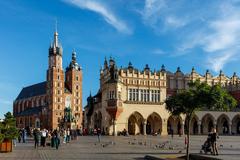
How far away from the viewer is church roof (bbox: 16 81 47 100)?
14921 cm

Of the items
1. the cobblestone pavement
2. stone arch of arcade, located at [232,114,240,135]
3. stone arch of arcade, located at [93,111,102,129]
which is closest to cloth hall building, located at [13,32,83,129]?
stone arch of arcade, located at [93,111,102,129]

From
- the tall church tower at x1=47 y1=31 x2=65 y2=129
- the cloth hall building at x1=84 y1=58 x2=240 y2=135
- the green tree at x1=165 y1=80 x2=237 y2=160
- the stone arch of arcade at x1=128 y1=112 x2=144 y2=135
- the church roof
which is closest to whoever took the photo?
the green tree at x1=165 y1=80 x2=237 y2=160

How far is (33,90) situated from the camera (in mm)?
156250

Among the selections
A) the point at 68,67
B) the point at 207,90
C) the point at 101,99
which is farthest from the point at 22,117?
the point at 207,90

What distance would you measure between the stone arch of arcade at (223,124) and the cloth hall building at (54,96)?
50594 mm

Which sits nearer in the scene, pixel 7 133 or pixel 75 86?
pixel 7 133

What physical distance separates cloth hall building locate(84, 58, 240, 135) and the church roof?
6835cm

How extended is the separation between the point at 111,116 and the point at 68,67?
79.3m

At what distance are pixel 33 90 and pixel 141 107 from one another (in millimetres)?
90319

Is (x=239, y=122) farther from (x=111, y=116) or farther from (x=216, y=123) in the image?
(x=111, y=116)

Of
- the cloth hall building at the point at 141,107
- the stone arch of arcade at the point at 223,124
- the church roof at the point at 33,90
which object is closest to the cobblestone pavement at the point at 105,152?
the cloth hall building at the point at 141,107

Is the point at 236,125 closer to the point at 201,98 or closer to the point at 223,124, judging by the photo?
the point at 223,124

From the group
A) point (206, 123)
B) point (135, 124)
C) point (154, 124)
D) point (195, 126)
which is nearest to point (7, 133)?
point (135, 124)

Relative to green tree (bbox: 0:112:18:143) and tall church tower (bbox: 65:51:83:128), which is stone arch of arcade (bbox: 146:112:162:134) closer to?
green tree (bbox: 0:112:18:143)
